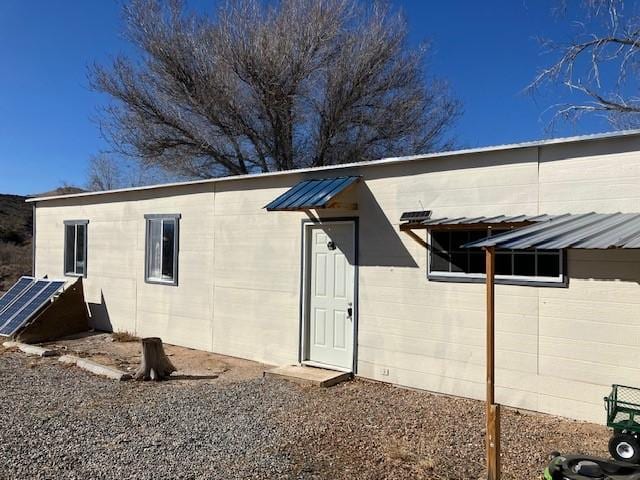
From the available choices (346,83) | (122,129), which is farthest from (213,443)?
(122,129)

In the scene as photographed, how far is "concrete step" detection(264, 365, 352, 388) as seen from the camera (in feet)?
23.9

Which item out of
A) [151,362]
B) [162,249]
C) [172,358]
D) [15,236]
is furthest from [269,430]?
[15,236]

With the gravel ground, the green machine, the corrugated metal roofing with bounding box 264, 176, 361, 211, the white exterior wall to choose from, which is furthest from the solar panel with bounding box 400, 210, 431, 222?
the green machine

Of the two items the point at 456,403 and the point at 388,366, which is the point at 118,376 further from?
the point at 456,403

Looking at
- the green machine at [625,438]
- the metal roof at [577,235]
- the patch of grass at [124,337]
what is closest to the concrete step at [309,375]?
the metal roof at [577,235]

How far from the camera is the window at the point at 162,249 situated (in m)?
10.5

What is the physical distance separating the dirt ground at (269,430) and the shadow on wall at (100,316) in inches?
161

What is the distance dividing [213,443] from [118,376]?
123 inches

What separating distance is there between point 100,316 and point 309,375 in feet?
21.5

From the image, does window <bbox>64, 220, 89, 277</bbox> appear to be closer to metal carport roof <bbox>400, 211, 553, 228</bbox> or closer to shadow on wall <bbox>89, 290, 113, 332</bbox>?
A: shadow on wall <bbox>89, 290, 113, 332</bbox>

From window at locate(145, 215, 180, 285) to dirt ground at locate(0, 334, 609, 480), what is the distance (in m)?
3.09

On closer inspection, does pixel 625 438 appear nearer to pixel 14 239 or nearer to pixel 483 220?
pixel 483 220

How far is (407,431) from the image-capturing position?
550cm

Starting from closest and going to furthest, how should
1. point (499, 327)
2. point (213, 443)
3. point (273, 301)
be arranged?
point (213, 443)
point (499, 327)
point (273, 301)
